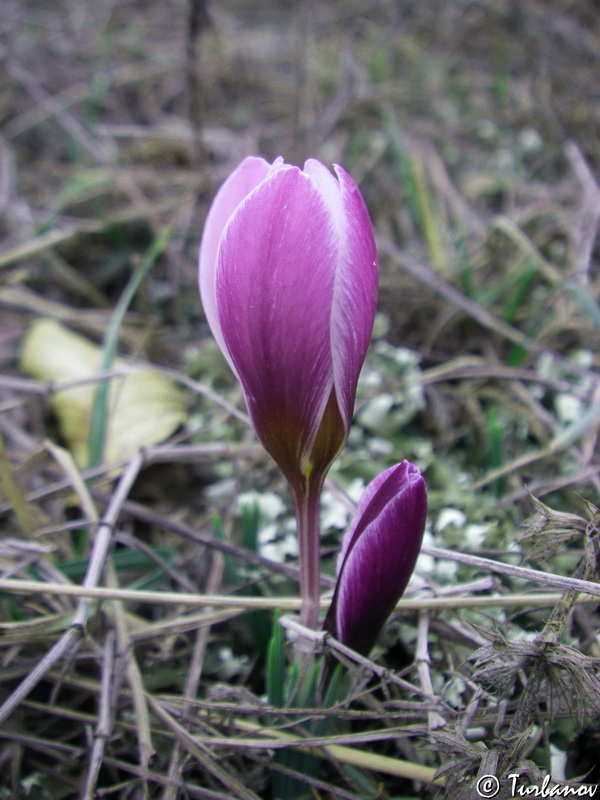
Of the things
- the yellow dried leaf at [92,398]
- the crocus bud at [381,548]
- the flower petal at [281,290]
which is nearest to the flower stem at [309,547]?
the crocus bud at [381,548]

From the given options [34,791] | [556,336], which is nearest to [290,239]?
[34,791]

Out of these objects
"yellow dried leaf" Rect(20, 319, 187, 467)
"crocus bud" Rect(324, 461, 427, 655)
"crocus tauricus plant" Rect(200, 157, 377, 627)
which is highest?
"crocus tauricus plant" Rect(200, 157, 377, 627)

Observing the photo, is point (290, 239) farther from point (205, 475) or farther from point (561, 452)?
point (205, 475)

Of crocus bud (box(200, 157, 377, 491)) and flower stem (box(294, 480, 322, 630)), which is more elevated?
crocus bud (box(200, 157, 377, 491))

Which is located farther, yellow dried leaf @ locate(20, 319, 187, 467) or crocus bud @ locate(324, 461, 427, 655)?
yellow dried leaf @ locate(20, 319, 187, 467)

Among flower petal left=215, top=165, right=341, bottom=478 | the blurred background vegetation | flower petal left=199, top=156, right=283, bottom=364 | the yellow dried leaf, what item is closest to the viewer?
flower petal left=215, top=165, right=341, bottom=478

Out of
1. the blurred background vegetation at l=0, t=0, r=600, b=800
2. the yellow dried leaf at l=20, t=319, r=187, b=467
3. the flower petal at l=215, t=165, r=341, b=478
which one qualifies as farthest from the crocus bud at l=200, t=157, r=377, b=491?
the yellow dried leaf at l=20, t=319, r=187, b=467

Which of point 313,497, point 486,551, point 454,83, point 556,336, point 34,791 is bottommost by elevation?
point 34,791

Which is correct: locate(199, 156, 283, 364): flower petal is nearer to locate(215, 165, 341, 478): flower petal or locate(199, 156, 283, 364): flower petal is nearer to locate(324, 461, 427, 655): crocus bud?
locate(215, 165, 341, 478): flower petal
